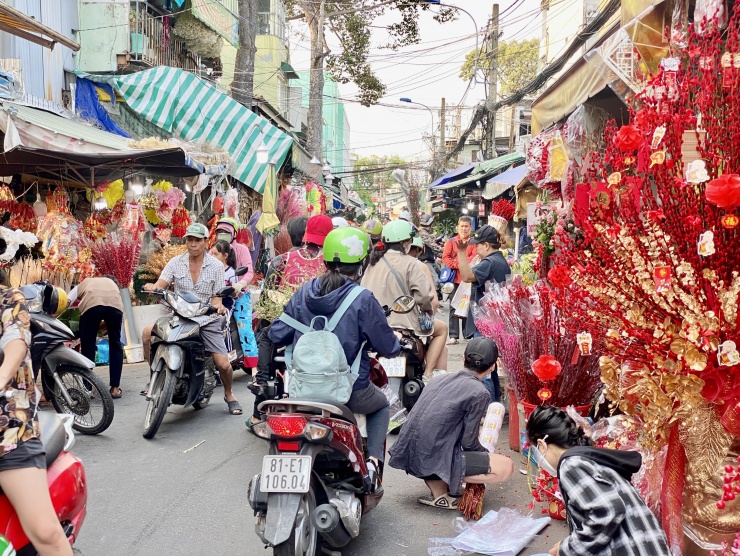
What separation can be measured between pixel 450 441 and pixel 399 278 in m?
2.12

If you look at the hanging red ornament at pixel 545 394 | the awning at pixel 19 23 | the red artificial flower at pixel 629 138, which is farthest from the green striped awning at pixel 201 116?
the red artificial flower at pixel 629 138

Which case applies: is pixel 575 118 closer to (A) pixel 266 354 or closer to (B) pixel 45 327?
(A) pixel 266 354

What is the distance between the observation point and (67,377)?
6.60 metres

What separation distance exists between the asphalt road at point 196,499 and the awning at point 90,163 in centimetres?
345

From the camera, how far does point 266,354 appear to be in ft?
19.0

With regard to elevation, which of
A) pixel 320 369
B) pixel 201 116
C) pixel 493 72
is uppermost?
pixel 493 72

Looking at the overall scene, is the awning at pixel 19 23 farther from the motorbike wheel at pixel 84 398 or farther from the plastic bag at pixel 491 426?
the plastic bag at pixel 491 426

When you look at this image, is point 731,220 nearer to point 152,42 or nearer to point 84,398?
point 84,398

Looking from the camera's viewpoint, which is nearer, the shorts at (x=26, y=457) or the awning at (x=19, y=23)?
the shorts at (x=26, y=457)

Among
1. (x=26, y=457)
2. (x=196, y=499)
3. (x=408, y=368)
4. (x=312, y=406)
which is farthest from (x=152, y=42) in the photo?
(x=26, y=457)

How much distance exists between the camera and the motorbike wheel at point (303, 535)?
3.51 meters

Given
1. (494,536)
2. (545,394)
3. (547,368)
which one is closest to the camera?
(494,536)

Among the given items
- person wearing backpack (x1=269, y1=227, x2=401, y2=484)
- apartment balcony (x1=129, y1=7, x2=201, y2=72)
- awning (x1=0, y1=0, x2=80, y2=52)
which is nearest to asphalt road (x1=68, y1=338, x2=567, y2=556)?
person wearing backpack (x1=269, y1=227, x2=401, y2=484)

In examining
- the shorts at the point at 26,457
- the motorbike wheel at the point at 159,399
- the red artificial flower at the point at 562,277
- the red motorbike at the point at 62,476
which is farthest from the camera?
the motorbike wheel at the point at 159,399
